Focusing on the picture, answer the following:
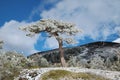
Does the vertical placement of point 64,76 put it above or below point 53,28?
below

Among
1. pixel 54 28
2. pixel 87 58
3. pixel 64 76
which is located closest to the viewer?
pixel 64 76

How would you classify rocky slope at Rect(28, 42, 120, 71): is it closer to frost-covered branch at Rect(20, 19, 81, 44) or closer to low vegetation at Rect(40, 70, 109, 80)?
frost-covered branch at Rect(20, 19, 81, 44)

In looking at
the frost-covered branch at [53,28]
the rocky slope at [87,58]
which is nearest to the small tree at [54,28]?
the frost-covered branch at [53,28]

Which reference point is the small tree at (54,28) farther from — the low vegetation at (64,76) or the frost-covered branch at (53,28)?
the low vegetation at (64,76)

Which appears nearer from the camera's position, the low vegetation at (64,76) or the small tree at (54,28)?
the low vegetation at (64,76)

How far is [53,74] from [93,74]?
18.8 ft

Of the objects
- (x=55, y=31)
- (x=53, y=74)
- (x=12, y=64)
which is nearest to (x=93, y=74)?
(x=53, y=74)

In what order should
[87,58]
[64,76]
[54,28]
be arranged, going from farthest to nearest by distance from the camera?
1. [87,58]
2. [54,28]
3. [64,76]

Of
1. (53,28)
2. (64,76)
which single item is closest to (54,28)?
(53,28)

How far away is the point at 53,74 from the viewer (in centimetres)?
3572

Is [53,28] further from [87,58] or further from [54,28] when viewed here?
[87,58]

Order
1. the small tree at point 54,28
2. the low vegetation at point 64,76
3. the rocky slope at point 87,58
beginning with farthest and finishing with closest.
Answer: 1. the rocky slope at point 87,58
2. the small tree at point 54,28
3. the low vegetation at point 64,76

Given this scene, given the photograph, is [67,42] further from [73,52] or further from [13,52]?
[73,52]

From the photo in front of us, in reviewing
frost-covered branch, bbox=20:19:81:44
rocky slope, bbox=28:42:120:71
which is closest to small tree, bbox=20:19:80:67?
frost-covered branch, bbox=20:19:81:44
